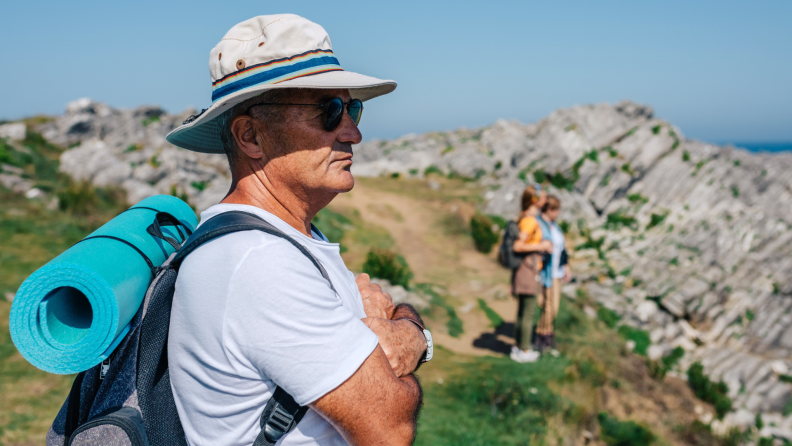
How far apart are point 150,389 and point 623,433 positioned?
5.91 m

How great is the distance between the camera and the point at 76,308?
1.30 meters

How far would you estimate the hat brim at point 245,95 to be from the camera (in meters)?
1.33

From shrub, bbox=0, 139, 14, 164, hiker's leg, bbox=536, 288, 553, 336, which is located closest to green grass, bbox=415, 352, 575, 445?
hiker's leg, bbox=536, 288, 553, 336

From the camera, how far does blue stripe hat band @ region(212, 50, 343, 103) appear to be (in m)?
1.35

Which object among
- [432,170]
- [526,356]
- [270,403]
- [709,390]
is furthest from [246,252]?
[432,170]

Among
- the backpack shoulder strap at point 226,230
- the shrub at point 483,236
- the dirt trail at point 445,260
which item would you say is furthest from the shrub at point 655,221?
the backpack shoulder strap at point 226,230

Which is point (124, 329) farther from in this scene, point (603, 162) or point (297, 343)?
point (603, 162)

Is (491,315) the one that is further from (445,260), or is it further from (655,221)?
(655,221)

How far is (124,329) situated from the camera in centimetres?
125

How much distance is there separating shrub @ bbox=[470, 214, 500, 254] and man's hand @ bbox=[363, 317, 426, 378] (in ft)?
43.6

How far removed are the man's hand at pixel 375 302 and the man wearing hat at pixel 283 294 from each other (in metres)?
0.09

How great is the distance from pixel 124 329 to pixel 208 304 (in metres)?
0.32

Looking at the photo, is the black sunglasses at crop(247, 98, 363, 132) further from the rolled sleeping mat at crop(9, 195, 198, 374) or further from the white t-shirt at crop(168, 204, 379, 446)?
the rolled sleeping mat at crop(9, 195, 198, 374)

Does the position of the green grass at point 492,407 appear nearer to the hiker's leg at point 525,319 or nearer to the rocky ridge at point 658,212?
the hiker's leg at point 525,319
